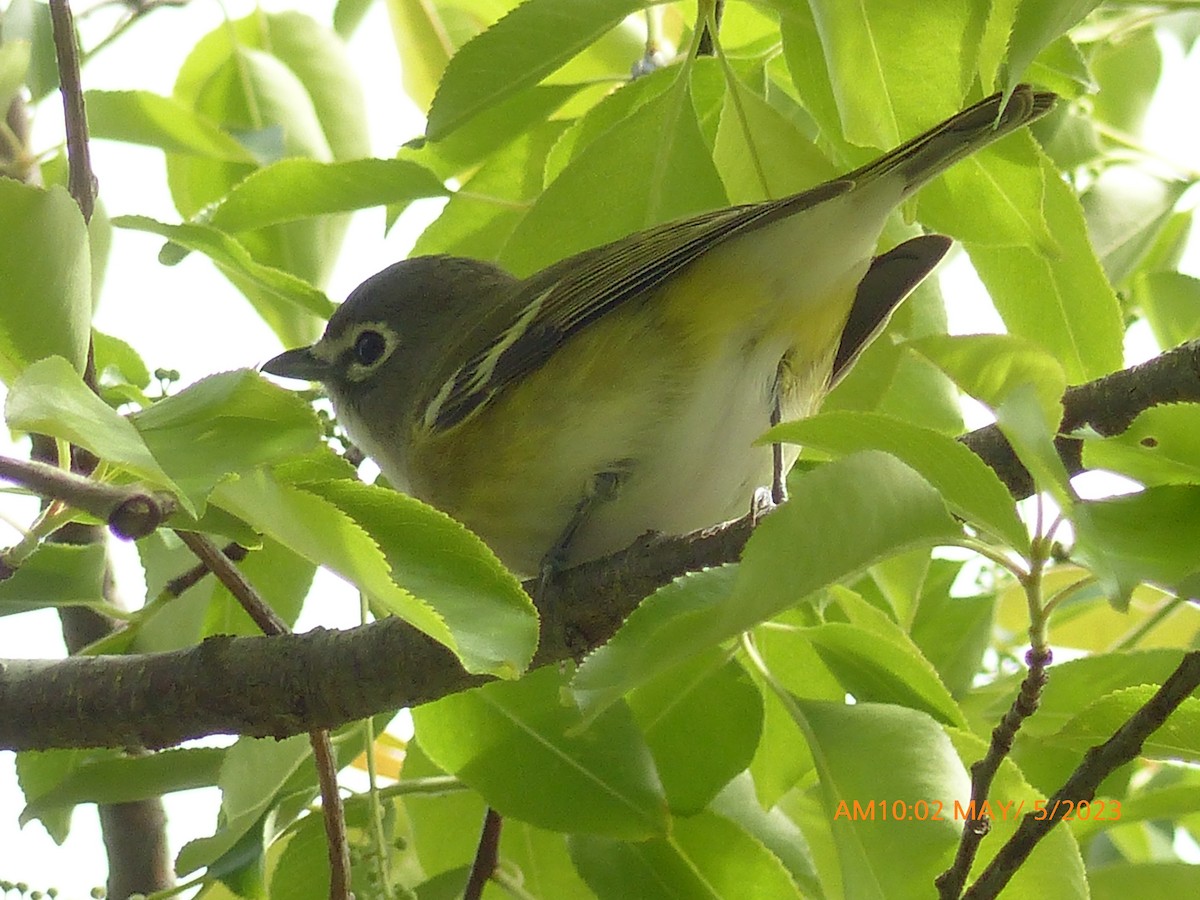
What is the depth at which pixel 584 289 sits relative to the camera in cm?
237

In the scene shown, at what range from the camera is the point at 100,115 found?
2297 mm

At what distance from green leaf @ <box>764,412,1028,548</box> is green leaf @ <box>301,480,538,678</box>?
0.27 metres

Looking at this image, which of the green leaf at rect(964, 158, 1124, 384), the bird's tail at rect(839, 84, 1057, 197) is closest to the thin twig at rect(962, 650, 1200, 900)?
the green leaf at rect(964, 158, 1124, 384)

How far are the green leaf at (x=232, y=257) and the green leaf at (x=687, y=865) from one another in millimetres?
908

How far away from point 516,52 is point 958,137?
24.1 inches

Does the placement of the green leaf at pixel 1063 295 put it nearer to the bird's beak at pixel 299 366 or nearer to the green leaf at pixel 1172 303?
the green leaf at pixel 1172 303

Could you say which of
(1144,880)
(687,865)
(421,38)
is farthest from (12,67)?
(1144,880)

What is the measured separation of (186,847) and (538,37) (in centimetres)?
120

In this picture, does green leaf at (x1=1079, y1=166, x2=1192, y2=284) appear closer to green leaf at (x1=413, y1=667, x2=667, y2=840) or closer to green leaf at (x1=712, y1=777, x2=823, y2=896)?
green leaf at (x1=712, y1=777, x2=823, y2=896)

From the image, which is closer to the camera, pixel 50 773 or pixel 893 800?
pixel 893 800

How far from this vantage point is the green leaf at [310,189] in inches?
83.8

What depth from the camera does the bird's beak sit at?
307 cm

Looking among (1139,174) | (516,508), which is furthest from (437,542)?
(1139,174)

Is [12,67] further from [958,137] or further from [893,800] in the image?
[893,800]
